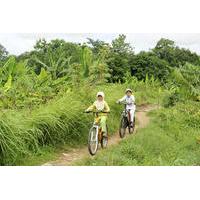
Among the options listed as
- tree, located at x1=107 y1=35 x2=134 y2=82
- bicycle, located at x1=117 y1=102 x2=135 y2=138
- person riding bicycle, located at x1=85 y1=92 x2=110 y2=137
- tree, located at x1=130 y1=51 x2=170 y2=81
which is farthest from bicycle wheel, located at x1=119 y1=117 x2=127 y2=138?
tree, located at x1=130 y1=51 x2=170 y2=81

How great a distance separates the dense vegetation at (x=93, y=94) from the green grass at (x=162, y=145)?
2 centimetres

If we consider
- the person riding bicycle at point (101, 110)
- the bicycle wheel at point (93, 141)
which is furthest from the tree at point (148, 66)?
the bicycle wheel at point (93, 141)

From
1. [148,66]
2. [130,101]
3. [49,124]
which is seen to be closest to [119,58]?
[148,66]

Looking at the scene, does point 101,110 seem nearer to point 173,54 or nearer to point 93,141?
point 93,141

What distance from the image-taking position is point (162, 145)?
8289mm

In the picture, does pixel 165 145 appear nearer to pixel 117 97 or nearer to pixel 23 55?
pixel 117 97

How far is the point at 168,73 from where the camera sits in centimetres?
1277

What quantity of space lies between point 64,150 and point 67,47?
5185mm

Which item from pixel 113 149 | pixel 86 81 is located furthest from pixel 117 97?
pixel 113 149

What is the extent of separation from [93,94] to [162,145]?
163 cm

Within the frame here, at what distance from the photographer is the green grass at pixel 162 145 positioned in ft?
22.7

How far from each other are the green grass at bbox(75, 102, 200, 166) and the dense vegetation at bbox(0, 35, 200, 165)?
0.05 feet

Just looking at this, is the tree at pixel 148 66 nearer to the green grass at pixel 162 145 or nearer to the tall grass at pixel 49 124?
the green grass at pixel 162 145

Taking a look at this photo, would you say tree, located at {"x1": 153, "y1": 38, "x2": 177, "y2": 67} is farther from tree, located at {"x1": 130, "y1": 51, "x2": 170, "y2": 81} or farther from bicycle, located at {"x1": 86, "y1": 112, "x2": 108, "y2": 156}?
bicycle, located at {"x1": 86, "y1": 112, "x2": 108, "y2": 156}
